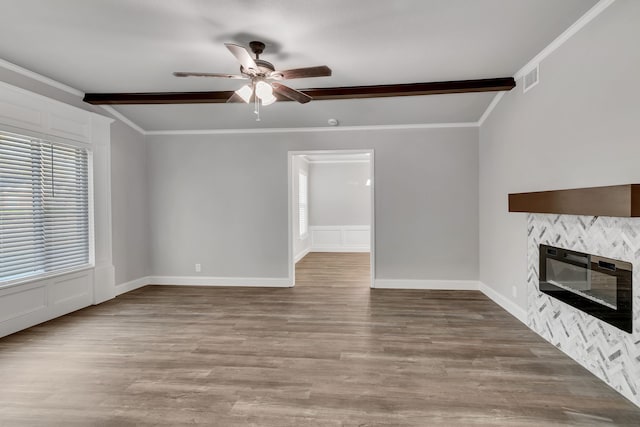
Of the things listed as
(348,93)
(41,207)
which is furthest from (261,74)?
(41,207)

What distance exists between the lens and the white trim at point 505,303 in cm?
379

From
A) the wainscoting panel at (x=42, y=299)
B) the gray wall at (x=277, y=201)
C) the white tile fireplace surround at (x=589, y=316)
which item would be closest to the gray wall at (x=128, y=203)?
the gray wall at (x=277, y=201)

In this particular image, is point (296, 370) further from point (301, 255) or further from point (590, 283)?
point (301, 255)

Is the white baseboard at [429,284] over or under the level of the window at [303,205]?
under

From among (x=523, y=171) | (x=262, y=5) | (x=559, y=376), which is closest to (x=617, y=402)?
(x=559, y=376)

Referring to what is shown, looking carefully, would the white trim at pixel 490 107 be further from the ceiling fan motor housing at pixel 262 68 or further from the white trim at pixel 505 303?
the ceiling fan motor housing at pixel 262 68

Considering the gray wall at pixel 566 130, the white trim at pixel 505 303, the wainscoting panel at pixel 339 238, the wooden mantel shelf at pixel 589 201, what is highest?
the gray wall at pixel 566 130

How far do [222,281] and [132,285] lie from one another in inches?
54.4

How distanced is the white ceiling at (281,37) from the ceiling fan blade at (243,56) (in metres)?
0.31

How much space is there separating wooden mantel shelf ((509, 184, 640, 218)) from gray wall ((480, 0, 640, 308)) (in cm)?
18

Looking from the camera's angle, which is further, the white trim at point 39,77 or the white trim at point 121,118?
the white trim at point 121,118

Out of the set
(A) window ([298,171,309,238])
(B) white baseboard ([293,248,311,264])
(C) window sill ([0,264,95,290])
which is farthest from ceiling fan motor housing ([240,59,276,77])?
(A) window ([298,171,309,238])

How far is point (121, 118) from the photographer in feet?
16.7

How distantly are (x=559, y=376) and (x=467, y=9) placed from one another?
2.93 metres
